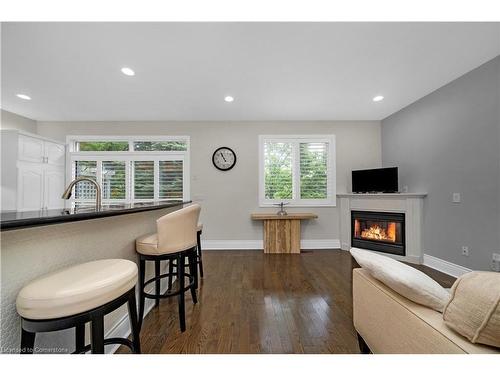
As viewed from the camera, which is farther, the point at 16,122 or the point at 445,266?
the point at 16,122

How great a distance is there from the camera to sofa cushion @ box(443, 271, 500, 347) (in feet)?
2.14

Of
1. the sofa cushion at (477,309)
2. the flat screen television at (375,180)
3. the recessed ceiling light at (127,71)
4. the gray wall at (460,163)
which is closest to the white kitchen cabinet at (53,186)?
the recessed ceiling light at (127,71)

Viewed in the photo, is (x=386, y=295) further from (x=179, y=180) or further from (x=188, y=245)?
(x=179, y=180)

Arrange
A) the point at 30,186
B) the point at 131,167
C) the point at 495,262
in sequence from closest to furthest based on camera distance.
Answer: the point at 495,262, the point at 30,186, the point at 131,167

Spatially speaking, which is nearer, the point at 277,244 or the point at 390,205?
the point at 390,205

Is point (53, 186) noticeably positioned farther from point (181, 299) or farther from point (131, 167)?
point (181, 299)

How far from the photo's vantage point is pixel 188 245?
70.5 inches

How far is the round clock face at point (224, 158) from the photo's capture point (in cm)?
426

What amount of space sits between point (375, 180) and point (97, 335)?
4.27 m

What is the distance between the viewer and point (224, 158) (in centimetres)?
427

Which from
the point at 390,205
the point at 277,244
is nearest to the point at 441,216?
the point at 390,205

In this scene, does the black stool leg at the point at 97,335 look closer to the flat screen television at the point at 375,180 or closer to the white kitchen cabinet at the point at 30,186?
the white kitchen cabinet at the point at 30,186

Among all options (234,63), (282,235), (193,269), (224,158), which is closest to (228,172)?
(224,158)
